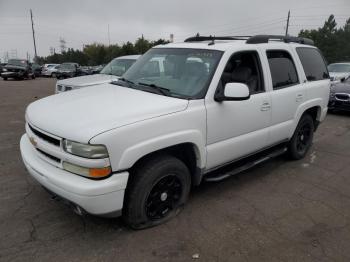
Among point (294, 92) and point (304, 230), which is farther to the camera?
point (294, 92)

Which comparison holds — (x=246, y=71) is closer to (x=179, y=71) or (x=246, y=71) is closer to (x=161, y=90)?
(x=179, y=71)

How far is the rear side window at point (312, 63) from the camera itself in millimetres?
5211

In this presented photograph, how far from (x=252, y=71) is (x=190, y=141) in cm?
148

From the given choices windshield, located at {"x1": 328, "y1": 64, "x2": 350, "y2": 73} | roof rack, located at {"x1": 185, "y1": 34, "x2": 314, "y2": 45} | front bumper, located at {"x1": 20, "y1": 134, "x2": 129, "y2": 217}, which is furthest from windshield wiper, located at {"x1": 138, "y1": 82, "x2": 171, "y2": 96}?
windshield, located at {"x1": 328, "y1": 64, "x2": 350, "y2": 73}

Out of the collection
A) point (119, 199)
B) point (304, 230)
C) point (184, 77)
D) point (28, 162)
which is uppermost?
point (184, 77)

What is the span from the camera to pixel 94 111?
314 centimetres

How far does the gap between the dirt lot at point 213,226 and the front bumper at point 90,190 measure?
0.45m

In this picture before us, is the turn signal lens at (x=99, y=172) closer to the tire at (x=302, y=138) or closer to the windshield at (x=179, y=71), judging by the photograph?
the windshield at (x=179, y=71)

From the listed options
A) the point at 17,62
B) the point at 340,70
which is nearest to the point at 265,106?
the point at 340,70

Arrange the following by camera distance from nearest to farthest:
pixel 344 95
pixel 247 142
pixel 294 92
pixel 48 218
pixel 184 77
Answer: pixel 48 218
pixel 184 77
pixel 247 142
pixel 294 92
pixel 344 95

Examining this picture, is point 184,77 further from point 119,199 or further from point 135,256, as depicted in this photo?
point 135,256

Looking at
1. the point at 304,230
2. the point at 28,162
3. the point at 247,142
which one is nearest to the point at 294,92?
the point at 247,142

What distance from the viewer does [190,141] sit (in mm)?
Result: 3377

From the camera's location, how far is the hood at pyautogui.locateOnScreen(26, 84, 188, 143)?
285cm
